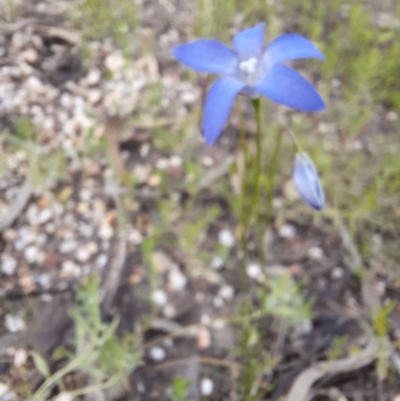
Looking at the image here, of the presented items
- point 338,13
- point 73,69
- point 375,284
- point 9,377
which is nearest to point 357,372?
point 375,284

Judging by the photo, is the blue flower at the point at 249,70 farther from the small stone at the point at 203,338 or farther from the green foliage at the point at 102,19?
the green foliage at the point at 102,19

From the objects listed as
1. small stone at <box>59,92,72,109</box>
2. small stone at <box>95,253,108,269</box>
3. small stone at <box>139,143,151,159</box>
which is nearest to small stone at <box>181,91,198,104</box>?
small stone at <box>139,143,151,159</box>

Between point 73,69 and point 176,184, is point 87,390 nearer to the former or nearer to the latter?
point 176,184

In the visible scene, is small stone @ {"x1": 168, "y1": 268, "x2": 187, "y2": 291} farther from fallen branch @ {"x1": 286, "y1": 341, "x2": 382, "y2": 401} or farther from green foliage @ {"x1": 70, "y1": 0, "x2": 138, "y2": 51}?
green foliage @ {"x1": 70, "y1": 0, "x2": 138, "y2": 51}

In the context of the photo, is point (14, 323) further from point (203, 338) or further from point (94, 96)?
point (94, 96)

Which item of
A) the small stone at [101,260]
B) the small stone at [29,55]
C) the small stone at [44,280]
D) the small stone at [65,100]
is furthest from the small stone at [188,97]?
the small stone at [44,280]
